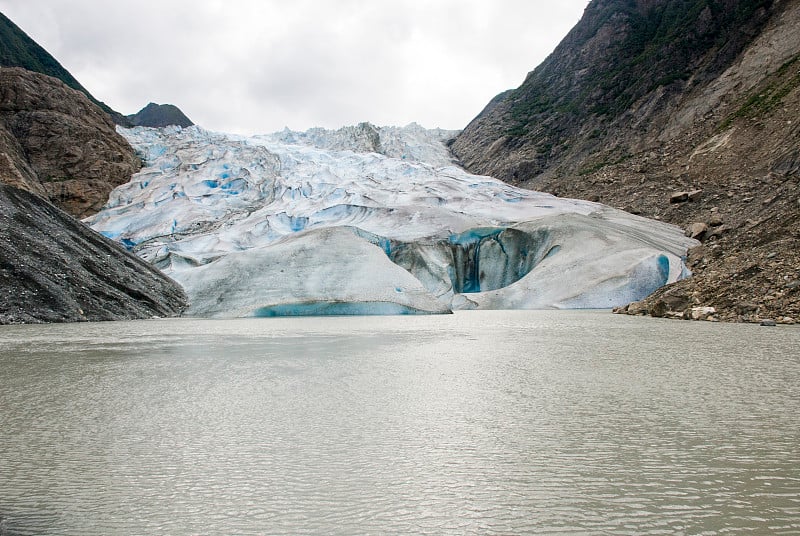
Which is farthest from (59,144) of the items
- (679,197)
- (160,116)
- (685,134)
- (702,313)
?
(160,116)

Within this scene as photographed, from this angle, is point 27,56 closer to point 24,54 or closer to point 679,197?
point 24,54

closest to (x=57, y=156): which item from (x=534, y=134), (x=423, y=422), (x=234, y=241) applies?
(x=234, y=241)

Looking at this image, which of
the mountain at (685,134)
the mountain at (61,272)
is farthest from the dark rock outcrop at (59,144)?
the mountain at (685,134)

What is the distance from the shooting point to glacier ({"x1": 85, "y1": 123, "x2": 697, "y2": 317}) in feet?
49.1

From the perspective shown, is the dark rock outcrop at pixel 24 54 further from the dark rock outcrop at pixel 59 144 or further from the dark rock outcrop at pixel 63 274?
the dark rock outcrop at pixel 63 274

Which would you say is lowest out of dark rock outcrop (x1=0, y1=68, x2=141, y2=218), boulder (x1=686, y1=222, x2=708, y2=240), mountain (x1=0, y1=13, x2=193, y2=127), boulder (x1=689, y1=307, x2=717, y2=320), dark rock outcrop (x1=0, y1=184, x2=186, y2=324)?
boulder (x1=689, y1=307, x2=717, y2=320)

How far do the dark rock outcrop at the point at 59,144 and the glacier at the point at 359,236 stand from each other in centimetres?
129

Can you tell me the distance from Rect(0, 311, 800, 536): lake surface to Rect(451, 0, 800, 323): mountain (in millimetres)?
6537

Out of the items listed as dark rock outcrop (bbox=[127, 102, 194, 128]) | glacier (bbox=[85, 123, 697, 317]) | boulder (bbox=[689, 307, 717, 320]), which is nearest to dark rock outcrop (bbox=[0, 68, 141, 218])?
glacier (bbox=[85, 123, 697, 317])

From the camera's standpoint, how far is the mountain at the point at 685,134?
458 inches

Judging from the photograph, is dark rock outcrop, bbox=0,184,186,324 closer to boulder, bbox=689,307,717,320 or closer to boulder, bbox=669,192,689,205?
boulder, bbox=689,307,717,320

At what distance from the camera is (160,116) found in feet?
202

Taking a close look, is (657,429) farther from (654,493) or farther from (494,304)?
(494,304)

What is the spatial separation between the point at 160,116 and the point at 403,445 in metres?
66.1
